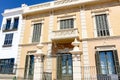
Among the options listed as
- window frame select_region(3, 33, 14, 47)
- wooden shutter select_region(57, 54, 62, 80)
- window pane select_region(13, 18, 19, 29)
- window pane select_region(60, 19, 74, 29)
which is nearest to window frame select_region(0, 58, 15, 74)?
window frame select_region(3, 33, 14, 47)

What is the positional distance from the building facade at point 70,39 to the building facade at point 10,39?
78 cm

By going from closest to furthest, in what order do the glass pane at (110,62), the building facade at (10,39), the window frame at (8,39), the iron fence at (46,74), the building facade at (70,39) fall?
the iron fence at (46,74) < the glass pane at (110,62) < the building facade at (70,39) < the building facade at (10,39) < the window frame at (8,39)

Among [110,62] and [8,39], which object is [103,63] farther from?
[8,39]

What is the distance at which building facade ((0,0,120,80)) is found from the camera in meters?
12.2

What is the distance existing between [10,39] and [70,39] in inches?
309

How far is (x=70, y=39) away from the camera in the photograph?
13.5 metres

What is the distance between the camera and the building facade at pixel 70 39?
1224cm

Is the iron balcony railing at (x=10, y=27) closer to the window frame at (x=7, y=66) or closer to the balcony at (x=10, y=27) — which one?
the balcony at (x=10, y=27)

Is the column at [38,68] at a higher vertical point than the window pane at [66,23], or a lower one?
lower

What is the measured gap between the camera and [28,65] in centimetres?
1456

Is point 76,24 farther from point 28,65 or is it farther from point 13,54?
point 13,54

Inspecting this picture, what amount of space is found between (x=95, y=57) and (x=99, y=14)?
14.8ft

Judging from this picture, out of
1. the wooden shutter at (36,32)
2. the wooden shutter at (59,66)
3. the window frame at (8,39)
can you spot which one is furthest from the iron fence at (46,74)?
the wooden shutter at (36,32)

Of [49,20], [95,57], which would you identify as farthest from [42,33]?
[95,57]
